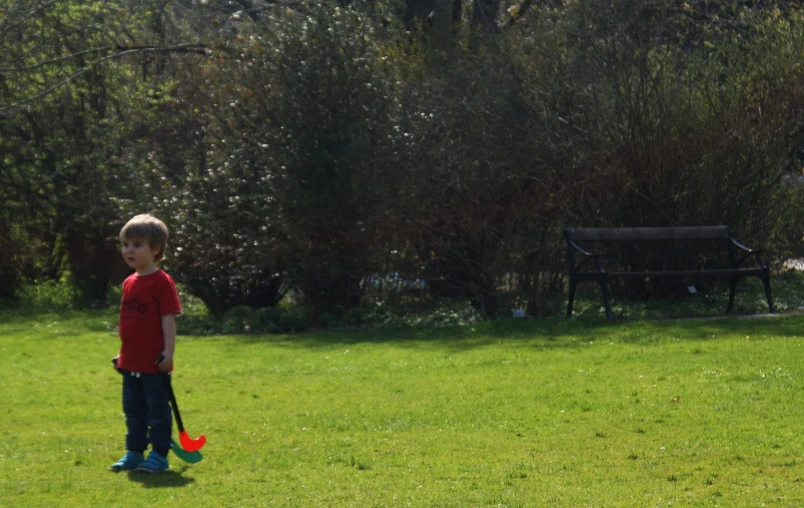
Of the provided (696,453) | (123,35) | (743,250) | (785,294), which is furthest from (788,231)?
(123,35)

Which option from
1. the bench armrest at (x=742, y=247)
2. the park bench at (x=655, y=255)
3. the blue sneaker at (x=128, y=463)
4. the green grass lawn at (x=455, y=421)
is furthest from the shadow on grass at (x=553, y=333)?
the blue sneaker at (x=128, y=463)

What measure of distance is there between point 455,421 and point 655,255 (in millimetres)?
7368

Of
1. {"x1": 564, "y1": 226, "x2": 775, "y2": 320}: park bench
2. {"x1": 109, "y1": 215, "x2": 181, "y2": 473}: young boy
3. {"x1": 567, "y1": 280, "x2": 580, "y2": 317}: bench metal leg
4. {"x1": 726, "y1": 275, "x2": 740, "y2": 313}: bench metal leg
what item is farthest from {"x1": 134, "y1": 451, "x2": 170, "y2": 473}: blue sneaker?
{"x1": 726, "y1": 275, "x2": 740, "y2": 313}: bench metal leg

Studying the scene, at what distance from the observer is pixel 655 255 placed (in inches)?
583

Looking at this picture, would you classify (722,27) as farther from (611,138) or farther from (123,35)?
(123,35)

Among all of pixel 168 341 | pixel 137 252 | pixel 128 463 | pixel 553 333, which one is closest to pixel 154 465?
pixel 128 463

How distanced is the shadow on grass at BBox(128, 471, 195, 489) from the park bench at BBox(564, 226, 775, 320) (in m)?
7.93

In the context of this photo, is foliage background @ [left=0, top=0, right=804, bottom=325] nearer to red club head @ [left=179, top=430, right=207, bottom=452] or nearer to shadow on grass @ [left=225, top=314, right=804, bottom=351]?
shadow on grass @ [left=225, top=314, right=804, bottom=351]

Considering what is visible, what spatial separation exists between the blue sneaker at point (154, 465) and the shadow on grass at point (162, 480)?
0.04m

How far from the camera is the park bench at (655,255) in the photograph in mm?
14016

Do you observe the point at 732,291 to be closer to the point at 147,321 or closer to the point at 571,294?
the point at 571,294

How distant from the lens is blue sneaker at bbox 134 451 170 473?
6750 millimetres

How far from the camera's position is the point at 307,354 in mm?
12953

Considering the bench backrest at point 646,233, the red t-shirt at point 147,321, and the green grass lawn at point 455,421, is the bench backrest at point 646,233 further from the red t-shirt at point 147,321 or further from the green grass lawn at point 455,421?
the red t-shirt at point 147,321
